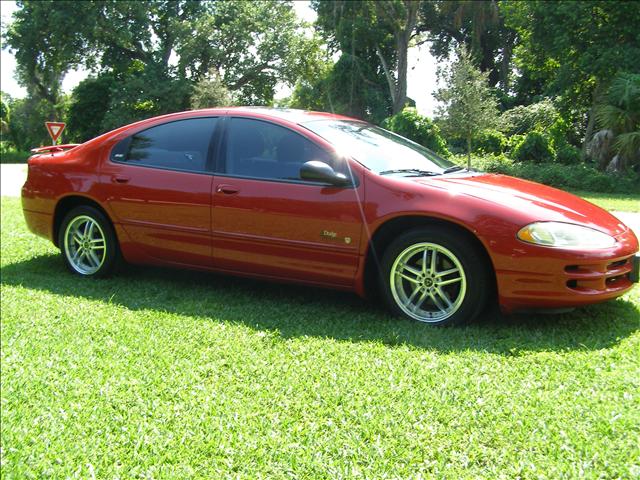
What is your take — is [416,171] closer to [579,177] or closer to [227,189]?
[227,189]

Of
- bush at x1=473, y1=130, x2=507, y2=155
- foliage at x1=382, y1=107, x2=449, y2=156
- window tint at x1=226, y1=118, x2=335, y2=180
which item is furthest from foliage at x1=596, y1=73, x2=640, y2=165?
window tint at x1=226, y1=118, x2=335, y2=180

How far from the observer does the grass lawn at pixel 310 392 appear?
248 centimetres

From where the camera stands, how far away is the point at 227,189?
470 centimetres

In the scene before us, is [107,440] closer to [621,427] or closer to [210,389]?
[210,389]

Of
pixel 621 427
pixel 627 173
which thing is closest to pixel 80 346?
pixel 621 427

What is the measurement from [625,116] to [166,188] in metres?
16.6

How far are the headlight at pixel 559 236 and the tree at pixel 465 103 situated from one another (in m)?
16.7

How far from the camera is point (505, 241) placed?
378cm

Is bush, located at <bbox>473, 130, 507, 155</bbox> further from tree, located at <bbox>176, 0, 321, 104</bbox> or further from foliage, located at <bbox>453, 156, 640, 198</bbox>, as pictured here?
tree, located at <bbox>176, 0, 321, 104</bbox>

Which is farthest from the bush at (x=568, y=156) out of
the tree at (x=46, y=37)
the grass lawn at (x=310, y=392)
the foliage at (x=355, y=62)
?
the tree at (x=46, y=37)

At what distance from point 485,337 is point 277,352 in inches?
51.3

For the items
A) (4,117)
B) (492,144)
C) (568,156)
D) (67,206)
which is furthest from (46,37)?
(67,206)

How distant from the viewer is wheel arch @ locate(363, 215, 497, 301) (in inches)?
156

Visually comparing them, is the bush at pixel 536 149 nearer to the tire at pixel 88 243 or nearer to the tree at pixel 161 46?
the tire at pixel 88 243
